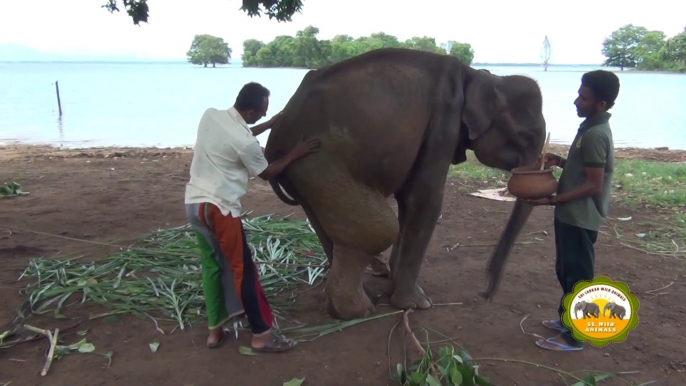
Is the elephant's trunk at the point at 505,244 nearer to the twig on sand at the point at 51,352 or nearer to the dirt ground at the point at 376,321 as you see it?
the dirt ground at the point at 376,321

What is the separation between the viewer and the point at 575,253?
3.44 m

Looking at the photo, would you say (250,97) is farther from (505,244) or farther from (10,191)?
(10,191)

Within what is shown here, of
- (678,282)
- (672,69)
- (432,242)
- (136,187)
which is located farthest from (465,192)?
(672,69)

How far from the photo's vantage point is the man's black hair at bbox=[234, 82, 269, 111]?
337 centimetres

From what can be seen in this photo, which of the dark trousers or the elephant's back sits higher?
the elephant's back

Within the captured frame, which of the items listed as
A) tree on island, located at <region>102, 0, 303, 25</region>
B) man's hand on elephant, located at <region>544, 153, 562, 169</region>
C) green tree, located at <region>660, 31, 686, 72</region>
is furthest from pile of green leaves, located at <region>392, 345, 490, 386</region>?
green tree, located at <region>660, 31, 686, 72</region>

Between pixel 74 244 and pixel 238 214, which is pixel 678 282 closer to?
pixel 238 214

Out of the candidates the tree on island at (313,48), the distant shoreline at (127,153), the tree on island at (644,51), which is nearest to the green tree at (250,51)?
the tree on island at (313,48)

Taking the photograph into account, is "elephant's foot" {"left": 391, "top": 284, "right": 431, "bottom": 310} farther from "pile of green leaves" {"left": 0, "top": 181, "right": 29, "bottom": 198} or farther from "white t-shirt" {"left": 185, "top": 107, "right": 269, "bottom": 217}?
"pile of green leaves" {"left": 0, "top": 181, "right": 29, "bottom": 198}

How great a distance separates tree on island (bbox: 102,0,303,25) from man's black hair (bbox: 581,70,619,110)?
4.54 meters

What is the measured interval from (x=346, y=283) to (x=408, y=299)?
573 millimetres

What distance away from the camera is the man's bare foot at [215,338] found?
367 centimetres

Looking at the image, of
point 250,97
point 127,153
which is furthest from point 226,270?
point 127,153

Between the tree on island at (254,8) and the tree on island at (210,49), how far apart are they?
11042 centimetres
